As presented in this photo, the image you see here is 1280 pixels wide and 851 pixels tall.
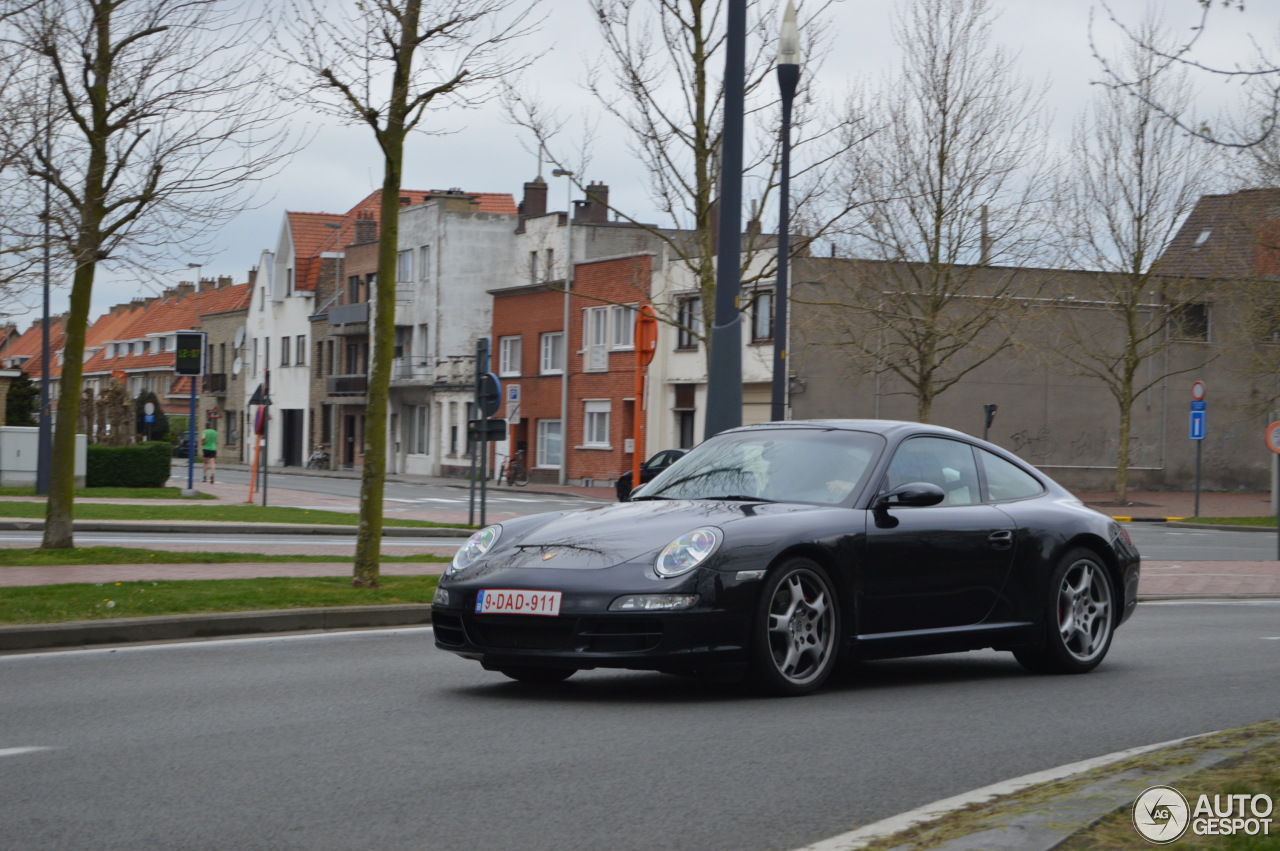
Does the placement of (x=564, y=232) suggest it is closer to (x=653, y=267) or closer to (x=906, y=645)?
(x=653, y=267)

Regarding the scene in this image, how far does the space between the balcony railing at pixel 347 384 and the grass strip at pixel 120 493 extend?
33722 mm

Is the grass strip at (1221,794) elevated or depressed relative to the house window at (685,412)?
depressed

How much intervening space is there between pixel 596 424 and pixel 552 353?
4.77m

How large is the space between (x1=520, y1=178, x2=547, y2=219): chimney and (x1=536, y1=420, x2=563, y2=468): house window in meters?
15.1

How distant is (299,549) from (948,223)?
69.5 ft

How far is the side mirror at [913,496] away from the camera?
8055 millimetres

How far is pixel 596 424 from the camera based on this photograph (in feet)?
179

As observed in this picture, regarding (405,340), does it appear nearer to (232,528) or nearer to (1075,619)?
(232,528)

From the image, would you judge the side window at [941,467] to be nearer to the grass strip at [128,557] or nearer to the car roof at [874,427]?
the car roof at [874,427]

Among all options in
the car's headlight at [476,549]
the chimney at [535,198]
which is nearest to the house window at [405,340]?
the chimney at [535,198]

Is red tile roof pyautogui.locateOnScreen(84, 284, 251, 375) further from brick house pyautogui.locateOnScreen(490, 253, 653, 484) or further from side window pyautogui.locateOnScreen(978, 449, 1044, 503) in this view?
side window pyautogui.locateOnScreen(978, 449, 1044, 503)

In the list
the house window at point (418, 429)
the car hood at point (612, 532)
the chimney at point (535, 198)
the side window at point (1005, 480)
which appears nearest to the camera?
the car hood at point (612, 532)

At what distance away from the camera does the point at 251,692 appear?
316 inches

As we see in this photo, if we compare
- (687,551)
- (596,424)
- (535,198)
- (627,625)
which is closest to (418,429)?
(535,198)
